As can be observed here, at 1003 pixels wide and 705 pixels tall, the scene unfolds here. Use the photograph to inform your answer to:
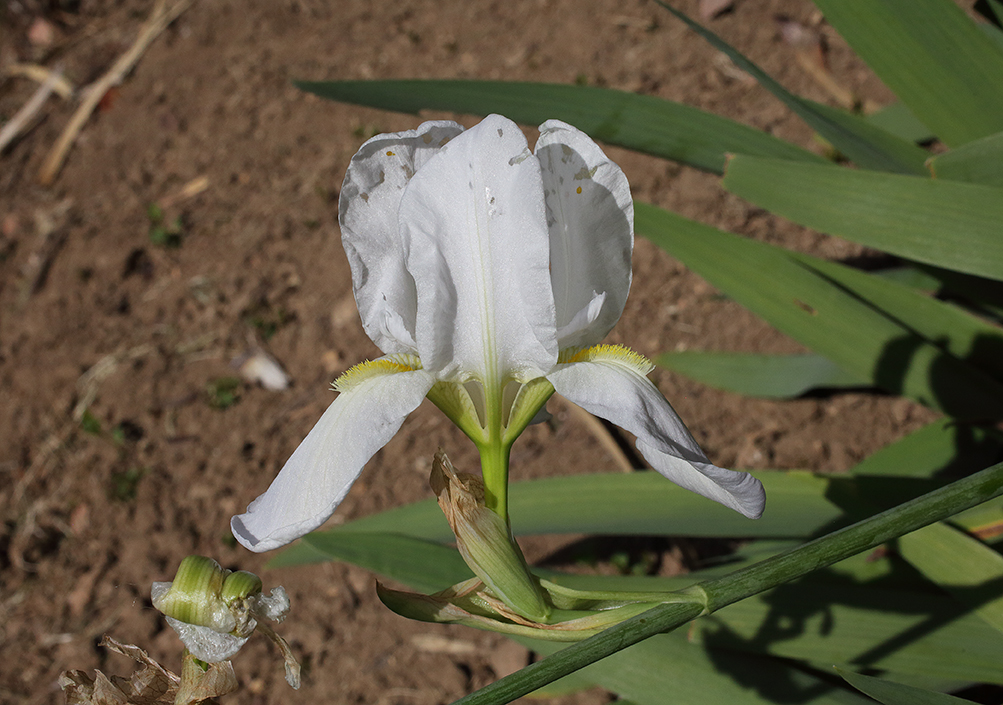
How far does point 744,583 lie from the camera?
0.70m

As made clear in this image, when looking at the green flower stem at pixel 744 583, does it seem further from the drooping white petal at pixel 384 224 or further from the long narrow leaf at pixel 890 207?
the long narrow leaf at pixel 890 207

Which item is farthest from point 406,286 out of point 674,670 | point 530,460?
point 530,460

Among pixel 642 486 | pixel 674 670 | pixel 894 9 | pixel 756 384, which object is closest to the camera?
pixel 674 670

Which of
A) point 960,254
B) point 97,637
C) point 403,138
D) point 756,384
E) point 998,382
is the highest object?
point 403,138

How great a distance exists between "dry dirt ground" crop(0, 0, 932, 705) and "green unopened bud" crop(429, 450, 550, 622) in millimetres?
1148

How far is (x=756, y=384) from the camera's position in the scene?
1.84 meters

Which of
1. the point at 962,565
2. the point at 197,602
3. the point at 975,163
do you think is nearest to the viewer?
the point at 197,602

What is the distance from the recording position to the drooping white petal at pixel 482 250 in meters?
0.72

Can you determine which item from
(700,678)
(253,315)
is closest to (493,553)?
(700,678)

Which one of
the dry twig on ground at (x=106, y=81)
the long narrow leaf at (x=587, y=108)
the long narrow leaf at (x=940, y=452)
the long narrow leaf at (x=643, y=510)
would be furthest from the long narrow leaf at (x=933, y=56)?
the dry twig on ground at (x=106, y=81)

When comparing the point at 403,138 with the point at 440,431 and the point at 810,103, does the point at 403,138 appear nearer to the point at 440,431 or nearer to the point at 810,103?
the point at 810,103

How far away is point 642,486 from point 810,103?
0.82 m

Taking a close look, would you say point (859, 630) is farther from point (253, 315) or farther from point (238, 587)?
point (253, 315)

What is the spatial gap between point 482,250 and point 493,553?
303 millimetres
